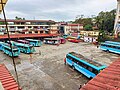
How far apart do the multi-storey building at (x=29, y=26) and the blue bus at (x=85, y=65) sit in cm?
3318

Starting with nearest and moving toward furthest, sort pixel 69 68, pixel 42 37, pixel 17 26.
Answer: pixel 69 68 < pixel 42 37 < pixel 17 26

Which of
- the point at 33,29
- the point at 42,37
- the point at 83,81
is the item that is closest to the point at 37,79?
the point at 83,81

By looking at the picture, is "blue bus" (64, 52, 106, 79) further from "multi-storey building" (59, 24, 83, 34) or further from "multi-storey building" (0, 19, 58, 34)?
"multi-storey building" (59, 24, 83, 34)

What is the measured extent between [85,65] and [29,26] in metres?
39.3

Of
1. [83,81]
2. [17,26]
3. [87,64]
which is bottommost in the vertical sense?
[83,81]

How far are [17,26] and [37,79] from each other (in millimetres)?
37134

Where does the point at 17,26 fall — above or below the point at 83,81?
above

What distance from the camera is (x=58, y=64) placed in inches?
795

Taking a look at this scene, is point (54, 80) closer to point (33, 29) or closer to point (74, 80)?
point (74, 80)

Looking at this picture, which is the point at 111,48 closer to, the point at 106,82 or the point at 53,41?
the point at 53,41

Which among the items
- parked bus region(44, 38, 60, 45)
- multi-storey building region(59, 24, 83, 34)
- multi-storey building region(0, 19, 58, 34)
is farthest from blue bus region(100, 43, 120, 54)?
multi-storey building region(59, 24, 83, 34)

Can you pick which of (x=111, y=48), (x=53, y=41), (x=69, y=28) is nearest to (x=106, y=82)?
(x=111, y=48)

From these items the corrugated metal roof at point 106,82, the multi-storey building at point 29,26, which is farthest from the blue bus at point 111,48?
the multi-storey building at point 29,26


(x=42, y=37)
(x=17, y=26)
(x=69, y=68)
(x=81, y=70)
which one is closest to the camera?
(x=81, y=70)
